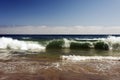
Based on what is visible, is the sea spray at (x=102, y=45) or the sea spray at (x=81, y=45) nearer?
the sea spray at (x=102, y=45)

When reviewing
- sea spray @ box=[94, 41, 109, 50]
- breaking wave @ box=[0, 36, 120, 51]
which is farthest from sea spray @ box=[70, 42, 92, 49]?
sea spray @ box=[94, 41, 109, 50]

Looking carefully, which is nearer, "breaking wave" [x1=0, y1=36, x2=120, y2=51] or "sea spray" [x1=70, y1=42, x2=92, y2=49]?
"breaking wave" [x1=0, y1=36, x2=120, y2=51]

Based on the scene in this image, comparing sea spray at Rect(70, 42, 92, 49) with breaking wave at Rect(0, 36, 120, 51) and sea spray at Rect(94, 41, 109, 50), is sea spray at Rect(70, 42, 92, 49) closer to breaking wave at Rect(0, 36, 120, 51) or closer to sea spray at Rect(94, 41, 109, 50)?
breaking wave at Rect(0, 36, 120, 51)

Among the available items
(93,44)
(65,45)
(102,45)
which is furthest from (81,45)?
(102,45)

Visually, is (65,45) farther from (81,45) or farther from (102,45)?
(102,45)

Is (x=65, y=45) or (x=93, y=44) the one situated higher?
(x=93, y=44)

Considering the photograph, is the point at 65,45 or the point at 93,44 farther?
the point at 65,45

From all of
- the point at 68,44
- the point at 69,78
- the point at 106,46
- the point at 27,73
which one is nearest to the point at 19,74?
the point at 27,73

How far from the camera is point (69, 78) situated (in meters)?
7.52

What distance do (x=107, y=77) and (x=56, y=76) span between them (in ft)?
6.10

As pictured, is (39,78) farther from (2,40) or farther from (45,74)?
(2,40)

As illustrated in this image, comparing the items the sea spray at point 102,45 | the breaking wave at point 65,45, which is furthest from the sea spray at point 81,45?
the sea spray at point 102,45

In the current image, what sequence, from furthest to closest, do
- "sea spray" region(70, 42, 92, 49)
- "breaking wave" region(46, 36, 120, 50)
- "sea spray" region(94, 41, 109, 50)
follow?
"sea spray" region(70, 42, 92, 49), "breaking wave" region(46, 36, 120, 50), "sea spray" region(94, 41, 109, 50)

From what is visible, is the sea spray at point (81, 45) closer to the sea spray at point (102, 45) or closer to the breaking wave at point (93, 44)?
the breaking wave at point (93, 44)
